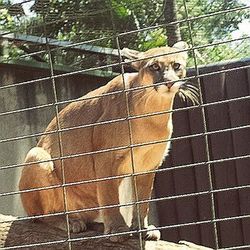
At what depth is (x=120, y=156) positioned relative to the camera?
4.11 meters

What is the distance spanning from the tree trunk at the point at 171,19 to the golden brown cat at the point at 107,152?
2234 mm

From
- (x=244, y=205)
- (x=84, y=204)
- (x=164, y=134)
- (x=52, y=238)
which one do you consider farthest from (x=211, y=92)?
(x=52, y=238)

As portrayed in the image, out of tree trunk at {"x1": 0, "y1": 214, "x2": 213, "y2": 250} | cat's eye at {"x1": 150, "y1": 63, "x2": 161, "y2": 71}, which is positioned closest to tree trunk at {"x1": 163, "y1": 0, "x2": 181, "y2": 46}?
cat's eye at {"x1": 150, "y1": 63, "x2": 161, "y2": 71}

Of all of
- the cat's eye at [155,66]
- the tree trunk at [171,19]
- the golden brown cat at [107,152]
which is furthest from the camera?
the tree trunk at [171,19]

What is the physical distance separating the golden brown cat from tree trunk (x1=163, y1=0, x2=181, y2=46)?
2.23 m

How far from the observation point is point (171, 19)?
7148 millimetres

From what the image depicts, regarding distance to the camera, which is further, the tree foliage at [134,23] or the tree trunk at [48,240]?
the tree foliage at [134,23]

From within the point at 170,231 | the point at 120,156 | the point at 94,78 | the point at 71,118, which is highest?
the point at 94,78

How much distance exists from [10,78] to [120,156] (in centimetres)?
214

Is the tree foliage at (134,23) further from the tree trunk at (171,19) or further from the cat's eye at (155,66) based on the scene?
the cat's eye at (155,66)

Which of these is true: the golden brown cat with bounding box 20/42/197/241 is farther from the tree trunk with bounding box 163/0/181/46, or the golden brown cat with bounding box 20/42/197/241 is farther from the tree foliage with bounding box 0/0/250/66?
the tree foliage with bounding box 0/0/250/66

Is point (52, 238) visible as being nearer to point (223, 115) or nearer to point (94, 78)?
point (223, 115)

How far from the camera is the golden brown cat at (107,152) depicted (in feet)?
13.3

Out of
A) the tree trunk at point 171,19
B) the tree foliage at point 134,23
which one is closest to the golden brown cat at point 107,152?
the tree trunk at point 171,19
